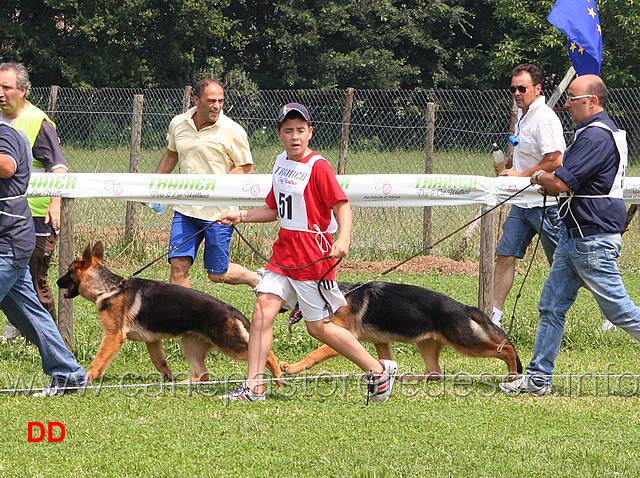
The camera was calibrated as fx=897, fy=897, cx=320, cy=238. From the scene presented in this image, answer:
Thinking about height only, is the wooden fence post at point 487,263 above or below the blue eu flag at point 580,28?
below

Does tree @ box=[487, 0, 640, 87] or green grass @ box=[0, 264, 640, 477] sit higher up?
tree @ box=[487, 0, 640, 87]

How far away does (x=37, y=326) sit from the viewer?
17.6 feet

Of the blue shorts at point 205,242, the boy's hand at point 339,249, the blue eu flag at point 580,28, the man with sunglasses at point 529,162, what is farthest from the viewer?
the blue eu flag at point 580,28

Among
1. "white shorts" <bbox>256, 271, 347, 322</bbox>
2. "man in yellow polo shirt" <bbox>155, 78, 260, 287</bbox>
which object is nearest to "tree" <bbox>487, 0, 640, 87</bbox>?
"man in yellow polo shirt" <bbox>155, 78, 260, 287</bbox>

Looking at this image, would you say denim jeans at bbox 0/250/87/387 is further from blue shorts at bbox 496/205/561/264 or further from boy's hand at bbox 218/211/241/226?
blue shorts at bbox 496/205/561/264

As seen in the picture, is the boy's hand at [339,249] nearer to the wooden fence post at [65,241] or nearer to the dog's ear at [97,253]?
the dog's ear at [97,253]

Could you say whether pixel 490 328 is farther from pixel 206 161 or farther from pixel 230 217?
pixel 206 161

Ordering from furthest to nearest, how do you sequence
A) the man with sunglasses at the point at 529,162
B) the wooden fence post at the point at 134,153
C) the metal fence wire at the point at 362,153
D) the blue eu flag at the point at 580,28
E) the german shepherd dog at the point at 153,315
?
the metal fence wire at the point at 362,153
the wooden fence post at the point at 134,153
the blue eu flag at the point at 580,28
the man with sunglasses at the point at 529,162
the german shepherd dog at the point at 153,315

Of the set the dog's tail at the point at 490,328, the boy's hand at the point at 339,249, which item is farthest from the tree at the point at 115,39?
the boy's hand at the point at 339,249

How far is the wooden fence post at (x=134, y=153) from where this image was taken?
37.9ft

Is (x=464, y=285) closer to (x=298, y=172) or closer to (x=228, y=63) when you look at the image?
(x=298, y=172)

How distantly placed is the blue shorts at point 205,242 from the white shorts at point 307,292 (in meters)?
1.62

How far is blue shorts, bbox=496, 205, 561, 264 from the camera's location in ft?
22.4

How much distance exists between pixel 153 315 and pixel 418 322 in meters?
1.76
